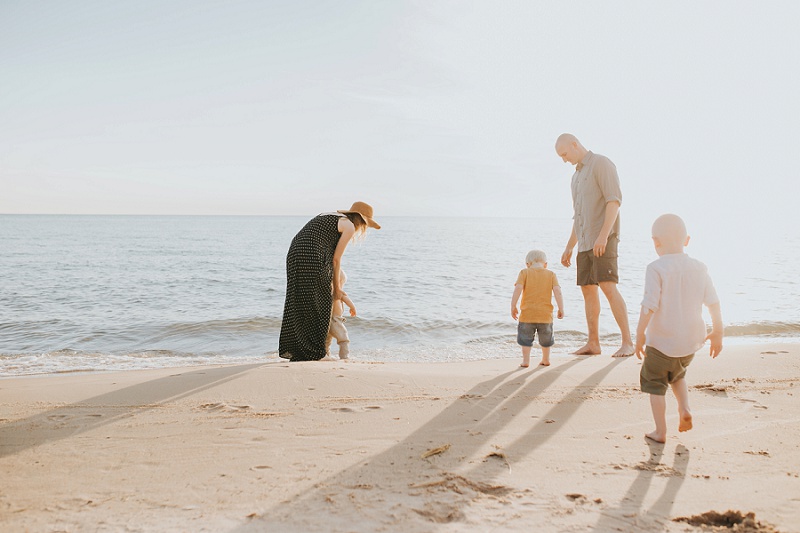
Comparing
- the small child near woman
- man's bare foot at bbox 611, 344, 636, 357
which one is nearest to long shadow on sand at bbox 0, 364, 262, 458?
the small child near woman

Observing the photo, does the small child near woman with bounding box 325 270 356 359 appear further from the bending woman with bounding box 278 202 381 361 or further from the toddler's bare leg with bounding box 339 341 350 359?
the bending woman with bounding box 278 202 381 361

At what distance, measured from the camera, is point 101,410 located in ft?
12.6

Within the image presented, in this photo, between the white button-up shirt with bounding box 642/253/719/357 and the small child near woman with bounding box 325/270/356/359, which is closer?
the white button-up shirt with bounding box 642/253/719/357

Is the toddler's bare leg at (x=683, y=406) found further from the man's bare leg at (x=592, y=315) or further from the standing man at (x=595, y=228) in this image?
the man's bare leg at (x=592, y=315)

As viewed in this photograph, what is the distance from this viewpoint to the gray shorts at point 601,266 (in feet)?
18.7

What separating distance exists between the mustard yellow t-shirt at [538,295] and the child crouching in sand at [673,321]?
2.17m

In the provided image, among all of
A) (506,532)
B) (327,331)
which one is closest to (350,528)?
(506,532)

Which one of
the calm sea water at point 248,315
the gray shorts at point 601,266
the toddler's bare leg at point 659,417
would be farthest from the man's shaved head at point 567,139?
the toddler's bare leg at point 659,417

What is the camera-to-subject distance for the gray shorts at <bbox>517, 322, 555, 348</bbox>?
5.37 meters

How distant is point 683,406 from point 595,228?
9.99 feet

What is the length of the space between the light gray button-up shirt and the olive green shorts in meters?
2.85

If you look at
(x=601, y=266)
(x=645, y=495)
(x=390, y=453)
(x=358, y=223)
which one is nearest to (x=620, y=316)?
(x=601, y=266)

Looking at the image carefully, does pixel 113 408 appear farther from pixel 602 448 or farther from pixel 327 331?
pixel 602 448

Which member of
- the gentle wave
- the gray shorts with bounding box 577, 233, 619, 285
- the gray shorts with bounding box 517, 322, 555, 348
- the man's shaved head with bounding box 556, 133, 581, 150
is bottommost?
the gentle wave
